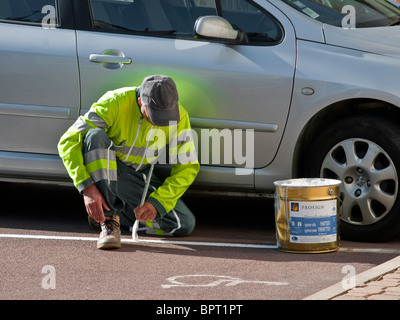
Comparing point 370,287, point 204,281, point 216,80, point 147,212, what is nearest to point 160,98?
point 216,80

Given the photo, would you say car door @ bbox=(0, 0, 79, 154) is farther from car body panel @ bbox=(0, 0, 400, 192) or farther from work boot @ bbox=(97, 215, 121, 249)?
work boot @ bbox=(97, 215, 121, 249)

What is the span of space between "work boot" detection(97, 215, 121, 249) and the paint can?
3.51 ft

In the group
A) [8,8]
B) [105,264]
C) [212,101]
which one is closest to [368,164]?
[212,101]

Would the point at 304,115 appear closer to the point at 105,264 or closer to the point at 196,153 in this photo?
the point at 196,153

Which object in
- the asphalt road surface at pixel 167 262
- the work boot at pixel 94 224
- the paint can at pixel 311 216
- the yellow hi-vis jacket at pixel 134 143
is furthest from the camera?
the work boot at pixel 94 224

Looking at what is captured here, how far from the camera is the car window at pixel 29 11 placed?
6824 millimetres

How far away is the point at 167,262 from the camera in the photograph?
5.93m

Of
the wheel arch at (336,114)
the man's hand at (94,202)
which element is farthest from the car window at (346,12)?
the man's hand at (94,202)

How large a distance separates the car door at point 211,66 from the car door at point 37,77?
0.38 ft

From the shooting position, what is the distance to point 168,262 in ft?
19.4

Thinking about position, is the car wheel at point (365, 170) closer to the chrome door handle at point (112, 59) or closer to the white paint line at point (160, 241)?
the white paint line at point (160, 241)

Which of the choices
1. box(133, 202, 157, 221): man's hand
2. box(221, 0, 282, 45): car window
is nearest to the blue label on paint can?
box(133, 202, 157, 221): man's hand

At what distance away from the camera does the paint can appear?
20.2 feet
